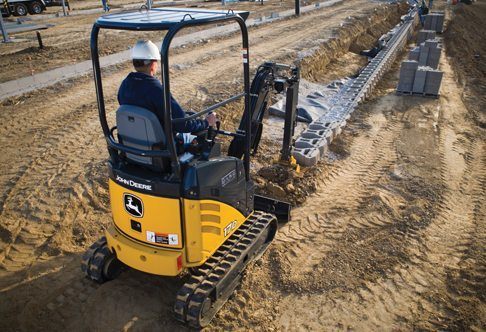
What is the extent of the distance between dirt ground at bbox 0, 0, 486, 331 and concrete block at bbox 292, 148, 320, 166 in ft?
0.97

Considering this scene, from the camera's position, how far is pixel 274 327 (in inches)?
166

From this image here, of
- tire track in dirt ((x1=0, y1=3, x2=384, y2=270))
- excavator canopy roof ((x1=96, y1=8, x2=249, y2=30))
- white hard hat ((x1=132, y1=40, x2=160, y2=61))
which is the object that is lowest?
tire track in dirt ((x1=0, y1=3, x2=384, y2=270))

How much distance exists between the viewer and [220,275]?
4.04m

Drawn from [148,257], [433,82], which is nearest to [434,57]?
[433,82]

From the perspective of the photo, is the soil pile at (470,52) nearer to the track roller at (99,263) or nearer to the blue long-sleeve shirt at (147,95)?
the blue long-sleeve shirt at (147,95)

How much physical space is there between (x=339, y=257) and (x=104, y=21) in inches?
155

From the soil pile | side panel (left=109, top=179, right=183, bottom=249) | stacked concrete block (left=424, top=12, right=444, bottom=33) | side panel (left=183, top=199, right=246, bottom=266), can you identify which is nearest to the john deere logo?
side panel (left=109, top=179, right=183, bottom=249)

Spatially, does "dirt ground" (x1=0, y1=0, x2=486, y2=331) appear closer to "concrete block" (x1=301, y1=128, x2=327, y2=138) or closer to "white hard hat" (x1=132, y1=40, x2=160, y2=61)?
"concrete block" (x1=301, y1=128, x2=327, y2=138)

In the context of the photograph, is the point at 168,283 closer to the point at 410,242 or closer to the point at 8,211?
the point at 8,211

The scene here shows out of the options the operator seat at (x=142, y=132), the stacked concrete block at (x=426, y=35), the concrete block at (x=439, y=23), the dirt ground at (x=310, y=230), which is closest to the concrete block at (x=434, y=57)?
the dirt ground at (x=310, y=230)

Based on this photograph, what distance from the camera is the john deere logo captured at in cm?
384

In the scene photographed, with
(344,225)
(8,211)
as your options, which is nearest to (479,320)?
(344,225)

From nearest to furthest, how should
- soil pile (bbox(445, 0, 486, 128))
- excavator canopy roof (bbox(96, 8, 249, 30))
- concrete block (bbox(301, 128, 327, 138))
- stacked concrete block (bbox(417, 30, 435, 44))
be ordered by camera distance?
1. excavator canopy roof (bbox(96, 8, 249, 30))
2. concrete block (bbox(301, 128, 327, 138))
3. soil pile (bbox(445, 0, 486, 128))
4. stacked concrete block (bbox(417, 30, 435, 44))

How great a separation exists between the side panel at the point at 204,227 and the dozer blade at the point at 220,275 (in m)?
0.15
